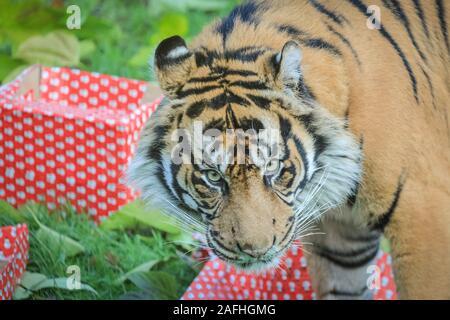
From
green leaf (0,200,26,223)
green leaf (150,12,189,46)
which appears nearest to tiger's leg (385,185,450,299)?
green leaf (0,200,26,223)

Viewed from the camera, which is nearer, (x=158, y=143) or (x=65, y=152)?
(x=158, y=143)

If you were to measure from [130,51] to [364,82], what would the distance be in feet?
5.75

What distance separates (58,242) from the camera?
7.66ft

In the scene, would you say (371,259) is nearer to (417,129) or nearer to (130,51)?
(417,129)

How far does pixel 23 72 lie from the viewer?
2.68 meters

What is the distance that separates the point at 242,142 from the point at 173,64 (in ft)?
0.70

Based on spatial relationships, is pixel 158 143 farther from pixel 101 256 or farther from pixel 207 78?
pixel 101 256

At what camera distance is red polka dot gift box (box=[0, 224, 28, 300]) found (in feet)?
6.82

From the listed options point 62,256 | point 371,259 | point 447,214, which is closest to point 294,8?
point 447,214

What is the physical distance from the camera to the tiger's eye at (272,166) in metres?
1.58

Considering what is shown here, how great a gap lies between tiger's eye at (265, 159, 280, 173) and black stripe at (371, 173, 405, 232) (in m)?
0.27

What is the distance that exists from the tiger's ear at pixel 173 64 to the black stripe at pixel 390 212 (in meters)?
0.47

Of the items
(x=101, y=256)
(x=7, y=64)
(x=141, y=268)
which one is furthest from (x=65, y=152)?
(x=7, y=64)

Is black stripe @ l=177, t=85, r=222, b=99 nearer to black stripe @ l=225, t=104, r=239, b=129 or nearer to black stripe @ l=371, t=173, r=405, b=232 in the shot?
black stripe @ l=225, t=104, r=239, b=129
